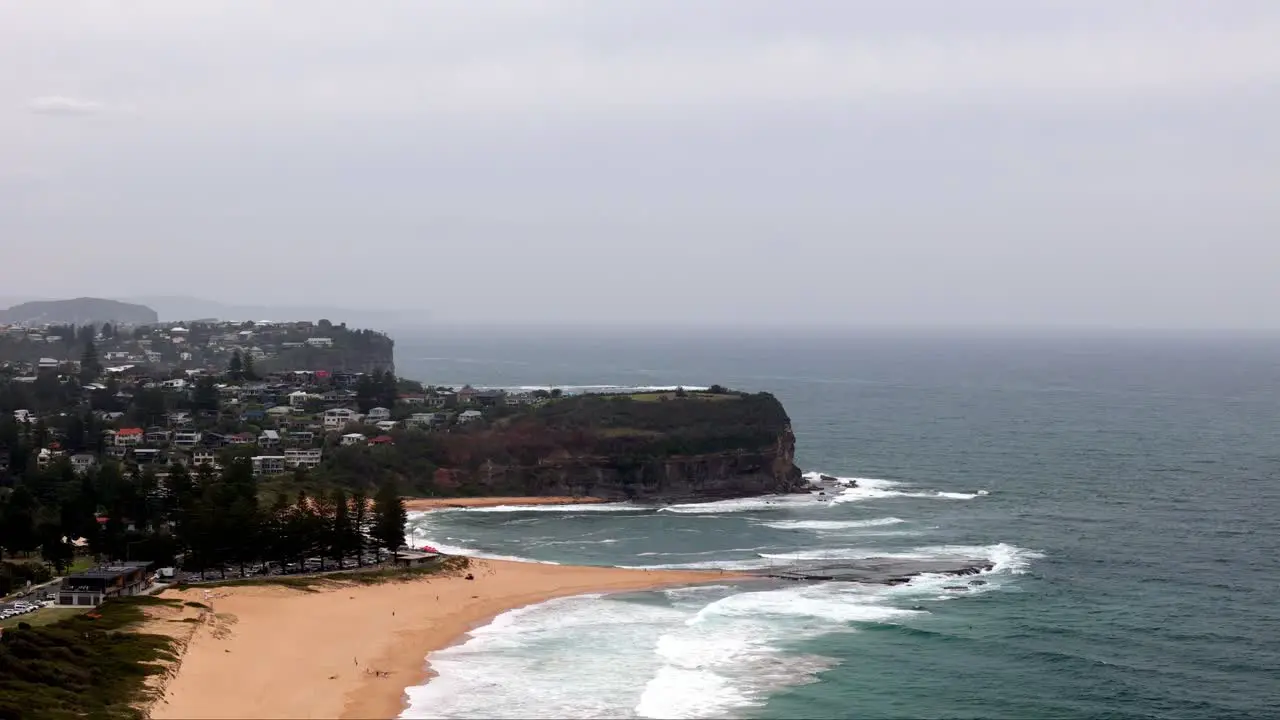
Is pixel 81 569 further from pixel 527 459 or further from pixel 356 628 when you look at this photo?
pixel 527 459

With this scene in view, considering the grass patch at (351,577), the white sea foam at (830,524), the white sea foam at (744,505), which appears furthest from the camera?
the white sea foam at (744,505)

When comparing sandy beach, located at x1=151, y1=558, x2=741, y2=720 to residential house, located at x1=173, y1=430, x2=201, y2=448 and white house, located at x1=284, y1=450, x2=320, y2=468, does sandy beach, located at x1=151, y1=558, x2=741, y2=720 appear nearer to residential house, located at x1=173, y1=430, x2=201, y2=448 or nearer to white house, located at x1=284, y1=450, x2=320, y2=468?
white house, located at x1=284, y1=450, x2=320, y2=468

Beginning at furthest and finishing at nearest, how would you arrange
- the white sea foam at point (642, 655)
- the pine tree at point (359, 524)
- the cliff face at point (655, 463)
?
the cliff face at point (655, 463) < the pine tree at point (359, 524) < the white sea foam at point (642, 655)

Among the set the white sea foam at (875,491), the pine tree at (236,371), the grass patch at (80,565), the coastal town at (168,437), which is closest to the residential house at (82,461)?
the coastal town at (168,437)

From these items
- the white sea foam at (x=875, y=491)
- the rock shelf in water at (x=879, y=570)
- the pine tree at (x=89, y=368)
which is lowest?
the rock shelf in water at (x=879, y=570)

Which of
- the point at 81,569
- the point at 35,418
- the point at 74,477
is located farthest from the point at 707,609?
the point at 35,418

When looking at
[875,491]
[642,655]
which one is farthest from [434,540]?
[875,491]

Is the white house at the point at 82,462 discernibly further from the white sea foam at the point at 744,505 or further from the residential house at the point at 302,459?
the white sea foam at the point at 744,505

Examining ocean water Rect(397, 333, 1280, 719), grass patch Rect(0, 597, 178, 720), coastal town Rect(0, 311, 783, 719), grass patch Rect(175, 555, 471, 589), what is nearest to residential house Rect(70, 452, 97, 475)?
coastal town Rect(0, 311, 783, 719)
